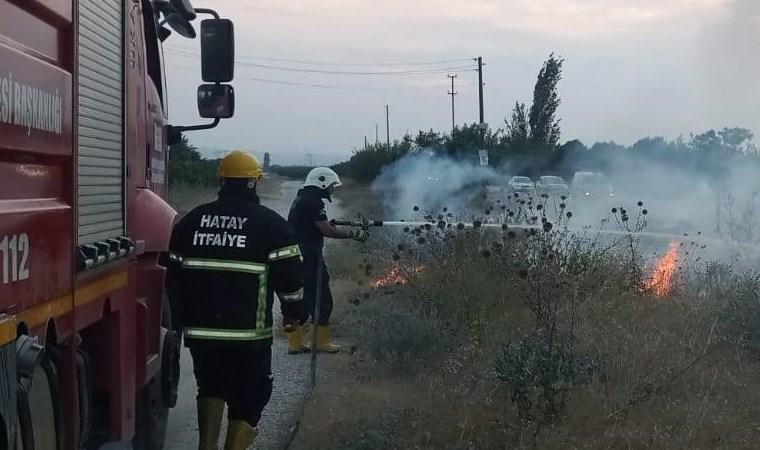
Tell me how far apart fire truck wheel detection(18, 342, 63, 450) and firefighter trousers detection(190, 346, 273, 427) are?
191 cm

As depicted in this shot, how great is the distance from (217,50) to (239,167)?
995 millimetres

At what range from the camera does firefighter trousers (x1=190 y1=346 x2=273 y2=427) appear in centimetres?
572

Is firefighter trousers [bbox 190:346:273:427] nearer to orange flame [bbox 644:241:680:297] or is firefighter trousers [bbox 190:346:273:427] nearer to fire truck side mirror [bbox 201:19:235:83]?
fire truck side mirror [bbox 201:19:235:83]

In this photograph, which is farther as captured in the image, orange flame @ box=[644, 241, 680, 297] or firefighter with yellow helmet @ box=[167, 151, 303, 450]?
orange flame @ box=[644, 241, 680, 297]

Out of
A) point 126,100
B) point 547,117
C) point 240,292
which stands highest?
point 547,117

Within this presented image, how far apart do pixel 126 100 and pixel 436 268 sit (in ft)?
17.4

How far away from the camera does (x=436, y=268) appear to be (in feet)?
32.3

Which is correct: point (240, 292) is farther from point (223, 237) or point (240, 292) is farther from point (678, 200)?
point (678, 200)

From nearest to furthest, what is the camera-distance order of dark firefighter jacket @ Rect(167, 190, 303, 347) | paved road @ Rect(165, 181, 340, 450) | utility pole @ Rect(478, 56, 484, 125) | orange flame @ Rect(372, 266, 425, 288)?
dark firefighter jacket @ Rect(167, 190, 303, 347), paved road @ Rect(165, 181, 340, 450), orange flame @ Rect(372, 266, 425, 288), utility pole @ Rect(478, 56, 484, 125)

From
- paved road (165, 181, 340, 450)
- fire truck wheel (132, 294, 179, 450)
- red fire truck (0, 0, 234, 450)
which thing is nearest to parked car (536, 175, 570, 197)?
paved road (165, 181, 340, 450)

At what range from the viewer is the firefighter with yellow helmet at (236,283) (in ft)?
18.4

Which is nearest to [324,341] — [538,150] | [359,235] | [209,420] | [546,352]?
[359,235]

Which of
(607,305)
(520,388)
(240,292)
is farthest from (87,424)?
(607,305)

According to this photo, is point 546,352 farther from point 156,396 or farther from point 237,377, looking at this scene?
point 156,396
